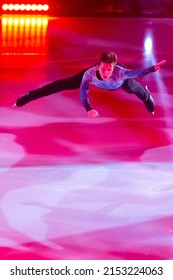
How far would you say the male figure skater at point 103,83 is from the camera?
3.41 metres

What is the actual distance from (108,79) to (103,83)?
0.12 m

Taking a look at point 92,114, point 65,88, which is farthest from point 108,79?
point 65,88

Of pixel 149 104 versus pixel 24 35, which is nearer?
pixel 149 104

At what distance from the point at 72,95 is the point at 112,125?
46 centimetres

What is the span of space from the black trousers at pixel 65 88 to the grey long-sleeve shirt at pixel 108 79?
2.5 inches

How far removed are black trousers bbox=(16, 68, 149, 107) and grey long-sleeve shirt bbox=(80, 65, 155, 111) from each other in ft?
0.20

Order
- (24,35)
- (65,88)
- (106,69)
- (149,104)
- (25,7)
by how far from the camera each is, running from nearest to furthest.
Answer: (106,69) < (149,104) < (65,88) < (24,35) < (25,7)

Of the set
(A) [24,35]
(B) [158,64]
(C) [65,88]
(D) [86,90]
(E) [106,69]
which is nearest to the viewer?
(E) [106,69]

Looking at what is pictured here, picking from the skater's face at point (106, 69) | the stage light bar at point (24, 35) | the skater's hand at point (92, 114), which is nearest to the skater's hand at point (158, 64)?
the skater's face at point (106, 69)

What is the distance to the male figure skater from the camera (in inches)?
134

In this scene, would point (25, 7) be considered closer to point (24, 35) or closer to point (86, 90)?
point (24, 35)

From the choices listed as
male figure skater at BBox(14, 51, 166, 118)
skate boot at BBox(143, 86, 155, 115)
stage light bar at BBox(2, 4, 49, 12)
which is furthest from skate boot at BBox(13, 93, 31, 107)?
stage light bar at BBox(2, 4, 49, 12)

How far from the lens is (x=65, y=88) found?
3809 millimetres

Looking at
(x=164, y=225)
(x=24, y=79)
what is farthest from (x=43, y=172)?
(x=24, y=79)
